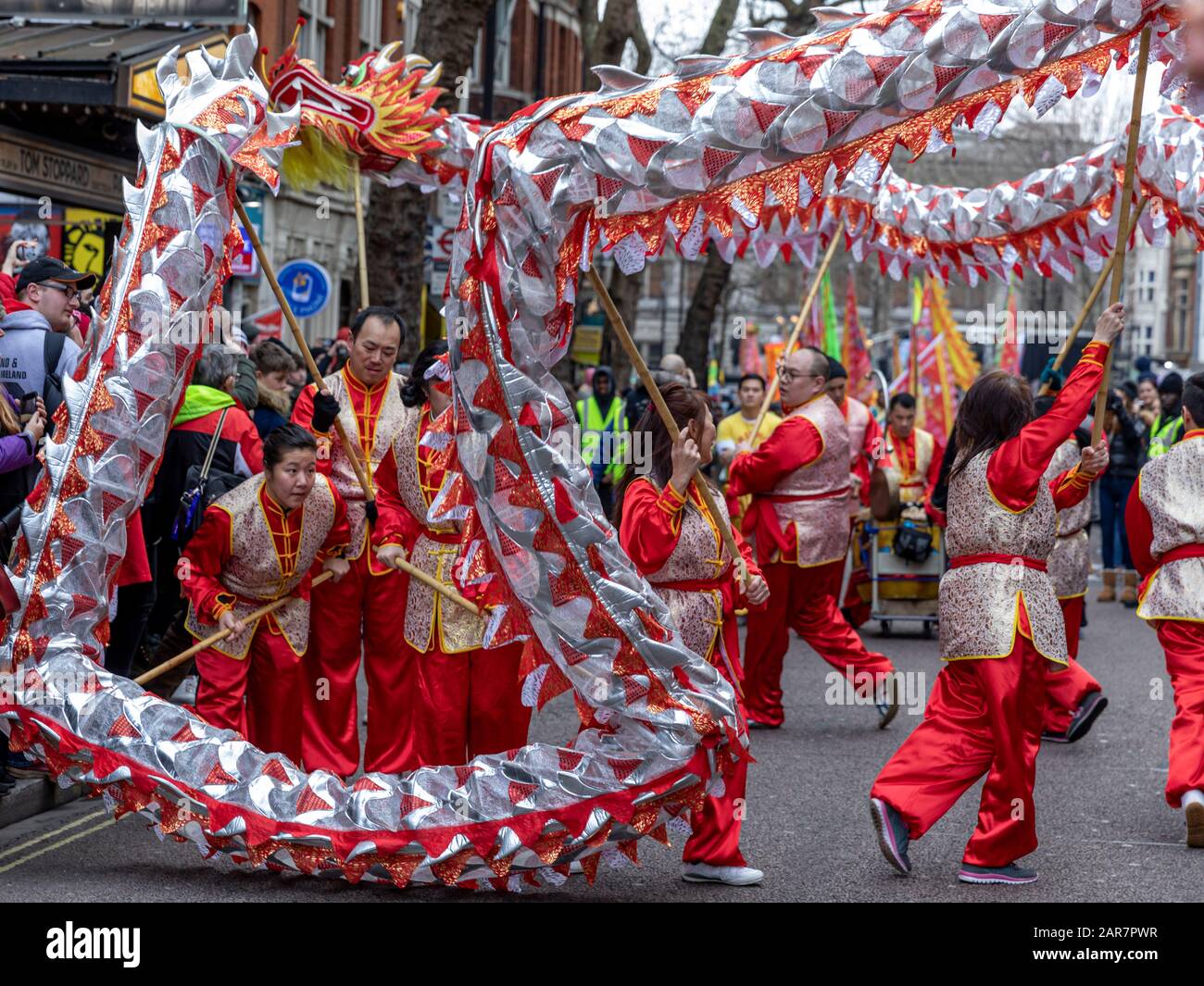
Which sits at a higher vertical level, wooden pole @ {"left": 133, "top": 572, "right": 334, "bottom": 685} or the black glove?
the black glove

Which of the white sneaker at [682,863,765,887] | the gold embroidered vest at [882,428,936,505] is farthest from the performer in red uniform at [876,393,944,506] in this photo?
the white sneaker at [682,863,765,887]

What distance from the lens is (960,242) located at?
8398 mm

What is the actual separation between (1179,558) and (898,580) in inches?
228

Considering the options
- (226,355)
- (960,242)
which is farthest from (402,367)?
(960,242)

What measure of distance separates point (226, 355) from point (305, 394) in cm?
175

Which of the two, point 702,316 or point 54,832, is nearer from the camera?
point 54,832

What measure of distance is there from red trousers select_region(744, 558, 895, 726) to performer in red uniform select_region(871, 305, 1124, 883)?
3.01 metres

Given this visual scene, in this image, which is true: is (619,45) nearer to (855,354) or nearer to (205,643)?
(855,354)

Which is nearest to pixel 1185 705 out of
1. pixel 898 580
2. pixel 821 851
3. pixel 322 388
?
pixel 821 851

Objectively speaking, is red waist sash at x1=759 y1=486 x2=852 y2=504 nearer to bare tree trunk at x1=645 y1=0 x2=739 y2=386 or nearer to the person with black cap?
the person with black cap

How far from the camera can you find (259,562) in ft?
22.0

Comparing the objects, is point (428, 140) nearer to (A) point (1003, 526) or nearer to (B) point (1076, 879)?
(A) point (1003, 526)

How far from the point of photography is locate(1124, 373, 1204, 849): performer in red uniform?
269 inches

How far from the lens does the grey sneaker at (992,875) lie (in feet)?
19.4
